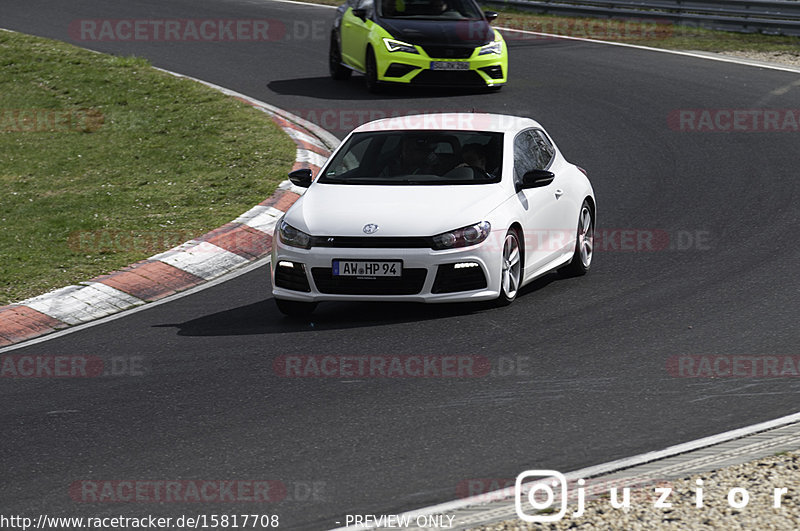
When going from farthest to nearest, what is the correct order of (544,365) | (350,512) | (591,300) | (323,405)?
1. (591,300)
2. (544,365)
3. (323,405)
4. (350,512)

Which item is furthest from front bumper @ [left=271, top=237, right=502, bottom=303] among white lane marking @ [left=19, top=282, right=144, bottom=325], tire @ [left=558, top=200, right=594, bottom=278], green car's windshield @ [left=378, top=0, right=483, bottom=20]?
green car's windshield @ [left=378, top=0, right=483, bottom=20]

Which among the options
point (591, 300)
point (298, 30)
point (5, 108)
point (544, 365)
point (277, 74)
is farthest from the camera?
point (298, 30)

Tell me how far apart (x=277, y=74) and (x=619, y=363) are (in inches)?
576

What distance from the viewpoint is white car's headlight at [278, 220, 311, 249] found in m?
9.67

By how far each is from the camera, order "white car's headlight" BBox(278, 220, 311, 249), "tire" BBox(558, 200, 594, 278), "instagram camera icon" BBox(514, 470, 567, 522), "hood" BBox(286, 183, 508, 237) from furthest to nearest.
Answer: "tire" BBox(558, 200, 594, 278)
"white car's headlight" BBox(278, 220, 311, 249)
"hood" BBox(286, 183, 508, 237)
"instagram camera icon" BBox(514, 470, 567, 522)

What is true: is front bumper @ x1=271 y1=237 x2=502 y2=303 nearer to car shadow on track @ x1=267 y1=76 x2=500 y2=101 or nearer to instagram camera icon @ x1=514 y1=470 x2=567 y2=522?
instagram camera icon @ x1=514 y1=470 x2=567 y2=522

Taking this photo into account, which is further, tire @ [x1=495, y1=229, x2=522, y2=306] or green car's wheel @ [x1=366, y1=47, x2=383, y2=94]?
green car's wheel @ [x1=366, y1=47, x2=383, y2=94]

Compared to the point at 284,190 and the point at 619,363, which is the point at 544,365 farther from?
the point at 284,190

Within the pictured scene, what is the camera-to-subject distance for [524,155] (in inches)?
428

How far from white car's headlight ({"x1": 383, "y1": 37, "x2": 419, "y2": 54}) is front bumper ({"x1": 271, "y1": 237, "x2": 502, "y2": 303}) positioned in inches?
412

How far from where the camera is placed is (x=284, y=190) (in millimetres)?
13852

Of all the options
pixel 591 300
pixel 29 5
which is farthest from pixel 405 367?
pixel 29 5

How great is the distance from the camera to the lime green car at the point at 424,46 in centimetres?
1964

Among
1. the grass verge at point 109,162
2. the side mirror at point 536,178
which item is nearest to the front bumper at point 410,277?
the side mirror at point 536,178
